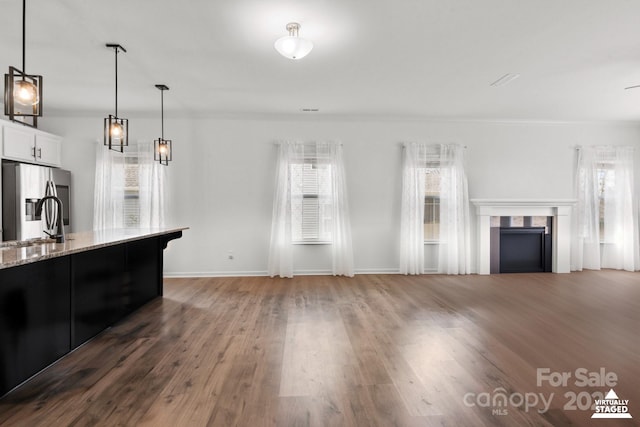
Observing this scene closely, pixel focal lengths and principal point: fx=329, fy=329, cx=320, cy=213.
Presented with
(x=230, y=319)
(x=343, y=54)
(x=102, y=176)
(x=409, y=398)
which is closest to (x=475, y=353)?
(x=409, y=398)

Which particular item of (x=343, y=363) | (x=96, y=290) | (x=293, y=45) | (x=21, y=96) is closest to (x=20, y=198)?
(x=96, y=290)

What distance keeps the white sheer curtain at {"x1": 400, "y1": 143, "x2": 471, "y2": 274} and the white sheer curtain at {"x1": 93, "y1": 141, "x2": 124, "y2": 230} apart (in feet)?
15.6

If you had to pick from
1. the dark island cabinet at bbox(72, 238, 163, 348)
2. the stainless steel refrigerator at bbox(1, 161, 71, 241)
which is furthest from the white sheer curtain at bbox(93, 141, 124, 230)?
the dark island cabinet at bbox(72, 238, 163, 348)

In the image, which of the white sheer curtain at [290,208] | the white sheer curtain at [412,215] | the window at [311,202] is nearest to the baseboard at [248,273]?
the white sheer curtain at [290,208]

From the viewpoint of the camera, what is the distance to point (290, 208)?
5594mm

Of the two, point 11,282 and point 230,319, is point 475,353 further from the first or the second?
point 11,282

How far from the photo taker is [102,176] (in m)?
5.35

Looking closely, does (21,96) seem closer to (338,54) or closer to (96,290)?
(96,290)

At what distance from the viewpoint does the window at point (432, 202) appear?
5.86m

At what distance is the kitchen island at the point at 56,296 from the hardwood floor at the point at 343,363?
14 centimetres

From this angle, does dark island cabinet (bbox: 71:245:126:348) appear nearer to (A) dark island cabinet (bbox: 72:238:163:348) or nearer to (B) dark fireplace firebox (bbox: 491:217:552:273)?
(A) dark island cabinet (bbox: 72:238:163:348)

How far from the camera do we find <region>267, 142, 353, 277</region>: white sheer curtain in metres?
5.57

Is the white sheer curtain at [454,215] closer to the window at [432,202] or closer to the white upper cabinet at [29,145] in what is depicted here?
the window at [432,202]

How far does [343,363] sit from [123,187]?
4754mm
